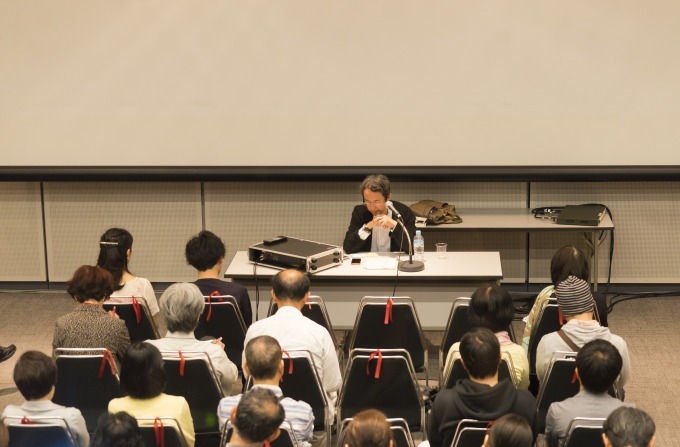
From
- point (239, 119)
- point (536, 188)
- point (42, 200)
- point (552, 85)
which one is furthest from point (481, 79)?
point (42, 200)

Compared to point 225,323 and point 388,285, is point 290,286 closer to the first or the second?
point 225,323

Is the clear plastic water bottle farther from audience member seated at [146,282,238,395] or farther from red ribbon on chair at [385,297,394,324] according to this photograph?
audience member seated at [146,282,238,395]

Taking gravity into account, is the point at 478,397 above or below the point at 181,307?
below

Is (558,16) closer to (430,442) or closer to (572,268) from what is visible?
(572,268)

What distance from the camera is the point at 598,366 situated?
12.2 ft

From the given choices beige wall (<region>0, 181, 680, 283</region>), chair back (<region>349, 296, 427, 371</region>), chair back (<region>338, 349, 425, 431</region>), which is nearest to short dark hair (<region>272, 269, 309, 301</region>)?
chair back (<region>349, 296, 427, 371</region>)

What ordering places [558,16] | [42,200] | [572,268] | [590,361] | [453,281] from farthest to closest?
[42,200] → [558,16] → [453,281] → [572,268] → [590,361]

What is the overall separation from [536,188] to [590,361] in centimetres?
391

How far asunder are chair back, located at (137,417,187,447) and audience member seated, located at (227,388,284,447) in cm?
34

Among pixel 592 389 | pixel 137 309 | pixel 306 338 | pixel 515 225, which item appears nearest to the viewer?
pixel 592 389

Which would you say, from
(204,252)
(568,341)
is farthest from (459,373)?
(204,252)

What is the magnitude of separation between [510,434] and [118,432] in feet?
4.33

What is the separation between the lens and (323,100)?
24.1 feet

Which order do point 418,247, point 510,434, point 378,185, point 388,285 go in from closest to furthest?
point 510,434
point 388,285
point 418,247
point 378,185
